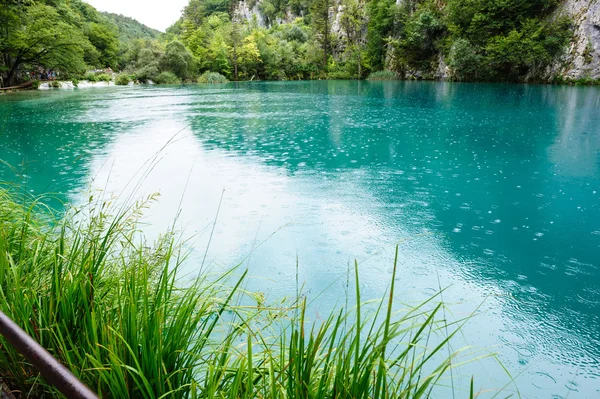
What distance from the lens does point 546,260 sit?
11.8 ft

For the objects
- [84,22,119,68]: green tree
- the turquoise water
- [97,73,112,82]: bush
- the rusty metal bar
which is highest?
[84,22,119,68]: green tree

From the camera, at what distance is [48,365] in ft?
2.53


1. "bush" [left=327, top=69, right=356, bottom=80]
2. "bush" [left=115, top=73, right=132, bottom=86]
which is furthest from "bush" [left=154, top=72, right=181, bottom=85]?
"bush" [left=327, top=69, right=356, bottom=80]

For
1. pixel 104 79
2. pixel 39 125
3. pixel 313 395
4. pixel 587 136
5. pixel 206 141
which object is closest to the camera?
pixel 313 395

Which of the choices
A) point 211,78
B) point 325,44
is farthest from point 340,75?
point 211,78

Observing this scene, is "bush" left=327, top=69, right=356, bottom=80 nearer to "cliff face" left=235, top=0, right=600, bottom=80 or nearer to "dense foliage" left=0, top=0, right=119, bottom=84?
"cliff face" left=235, top=0, right=600, bottom=80

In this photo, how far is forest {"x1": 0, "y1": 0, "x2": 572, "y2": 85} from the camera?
78.6 feet

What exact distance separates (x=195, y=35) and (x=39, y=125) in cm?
4170

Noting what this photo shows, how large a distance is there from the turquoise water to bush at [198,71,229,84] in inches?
1318

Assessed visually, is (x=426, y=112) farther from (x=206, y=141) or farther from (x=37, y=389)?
(x=37, y=389)

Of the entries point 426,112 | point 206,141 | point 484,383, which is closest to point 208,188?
point 206,141

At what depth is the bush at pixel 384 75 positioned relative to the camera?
117 ft

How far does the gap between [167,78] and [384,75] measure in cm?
2295

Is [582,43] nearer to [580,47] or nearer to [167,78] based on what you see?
[580,47]
